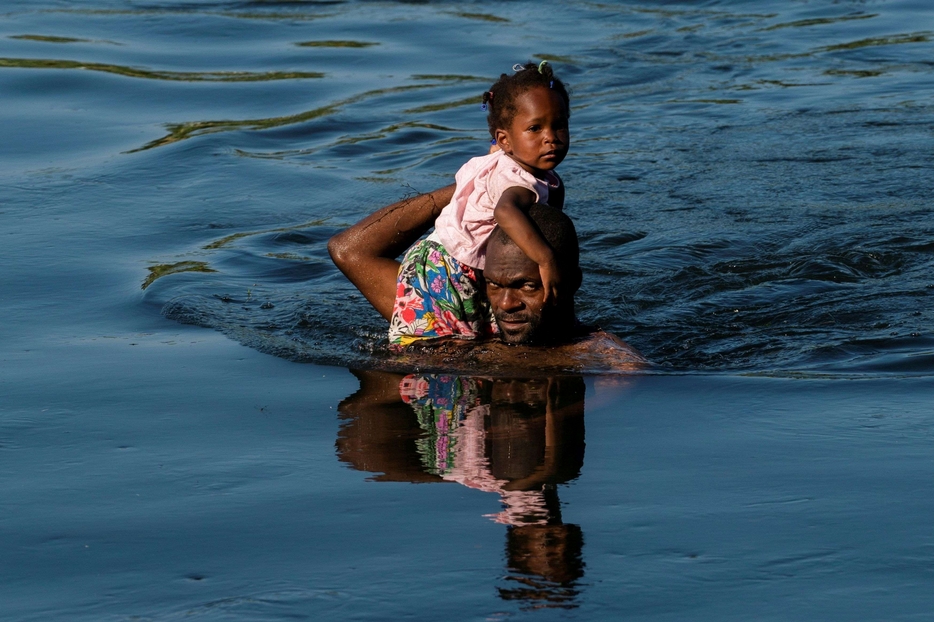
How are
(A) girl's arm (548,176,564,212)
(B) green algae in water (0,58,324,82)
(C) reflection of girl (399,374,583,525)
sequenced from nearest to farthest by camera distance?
(C) reflection of girl (399,374,583,525) < (A) girl's arm (548,176,564,212) < (B) green algae in water (0,58,324,82)

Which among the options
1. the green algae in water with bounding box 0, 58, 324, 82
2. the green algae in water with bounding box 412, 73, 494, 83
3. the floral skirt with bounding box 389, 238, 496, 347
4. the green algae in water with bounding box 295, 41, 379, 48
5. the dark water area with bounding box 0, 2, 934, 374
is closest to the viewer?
the floral skirt with bounding box 389, 238, 496, 347

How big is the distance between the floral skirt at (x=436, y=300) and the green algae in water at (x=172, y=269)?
1787 millimetres

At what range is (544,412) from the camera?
460cm

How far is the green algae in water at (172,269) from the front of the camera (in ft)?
21.9

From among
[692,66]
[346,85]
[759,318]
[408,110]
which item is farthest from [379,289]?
[692,66]

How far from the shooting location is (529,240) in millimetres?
4590

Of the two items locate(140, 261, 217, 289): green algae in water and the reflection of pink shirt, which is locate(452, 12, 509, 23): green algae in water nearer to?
locate(140, 261, 217, 289): green algae in water

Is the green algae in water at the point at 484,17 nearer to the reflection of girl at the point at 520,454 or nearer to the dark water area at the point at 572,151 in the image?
the dark water area at the point at 572,151

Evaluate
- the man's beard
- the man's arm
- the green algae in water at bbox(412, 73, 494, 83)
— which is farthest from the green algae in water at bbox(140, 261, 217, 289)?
the green algae in water at bbox(412, 73, 494, 83)

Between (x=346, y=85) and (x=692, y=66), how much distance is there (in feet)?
10.4

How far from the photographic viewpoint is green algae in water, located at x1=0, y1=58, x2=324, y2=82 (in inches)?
467

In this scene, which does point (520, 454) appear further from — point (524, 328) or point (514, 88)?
point (514, 88)

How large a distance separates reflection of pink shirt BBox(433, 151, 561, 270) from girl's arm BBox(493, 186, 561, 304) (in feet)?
0.62

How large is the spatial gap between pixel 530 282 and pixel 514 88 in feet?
2.33
